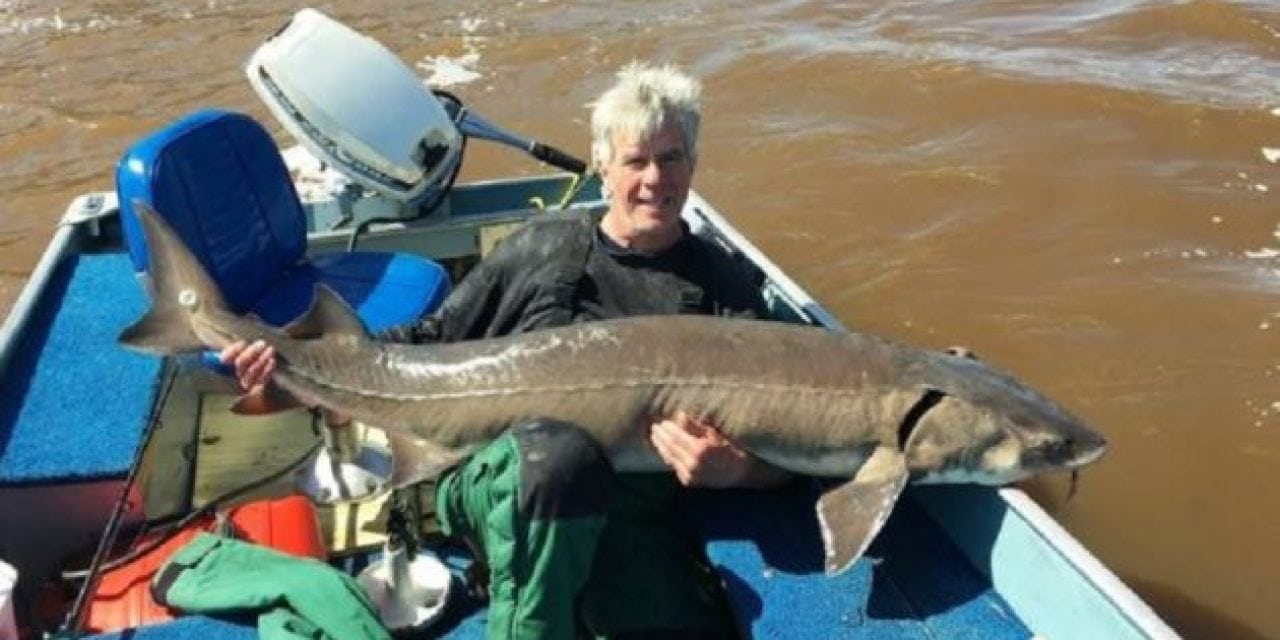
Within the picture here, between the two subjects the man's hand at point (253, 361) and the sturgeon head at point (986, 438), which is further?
the man's hand at point (253, 361)

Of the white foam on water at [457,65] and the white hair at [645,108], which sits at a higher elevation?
the white hair at [645,108]

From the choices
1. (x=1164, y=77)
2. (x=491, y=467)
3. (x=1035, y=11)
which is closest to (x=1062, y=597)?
(x=491, y=467)

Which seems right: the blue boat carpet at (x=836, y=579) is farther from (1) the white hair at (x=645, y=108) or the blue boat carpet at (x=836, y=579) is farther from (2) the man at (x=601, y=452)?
(1) the white hair at (x=645, y=108)

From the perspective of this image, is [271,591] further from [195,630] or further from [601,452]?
[601,452]

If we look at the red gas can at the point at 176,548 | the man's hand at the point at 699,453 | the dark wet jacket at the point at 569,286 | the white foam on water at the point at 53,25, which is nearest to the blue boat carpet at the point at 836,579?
the man's hand at the point at 699,453

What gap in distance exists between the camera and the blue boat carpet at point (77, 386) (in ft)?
13.2

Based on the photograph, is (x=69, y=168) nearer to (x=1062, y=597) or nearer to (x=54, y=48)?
(x=54, y=48)

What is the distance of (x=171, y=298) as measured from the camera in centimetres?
388

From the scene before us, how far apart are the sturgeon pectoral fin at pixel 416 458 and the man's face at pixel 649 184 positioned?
0.90 meters

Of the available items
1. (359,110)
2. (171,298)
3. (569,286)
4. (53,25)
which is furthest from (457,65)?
(569,286)

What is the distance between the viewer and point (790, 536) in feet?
12.3

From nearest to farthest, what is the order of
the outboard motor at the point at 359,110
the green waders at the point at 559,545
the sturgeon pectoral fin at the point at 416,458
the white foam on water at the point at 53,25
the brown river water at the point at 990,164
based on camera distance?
the green waders at the point at 559,545 < the sturgeon pectoral fin at the point at 416,458 < the outboard motor at the point at 359,110 < the brown river water at the point at 990,164 < the white foam on water at the point at 53,25

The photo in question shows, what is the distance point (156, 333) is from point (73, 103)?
10.0 m

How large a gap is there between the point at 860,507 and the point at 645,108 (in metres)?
1.35
